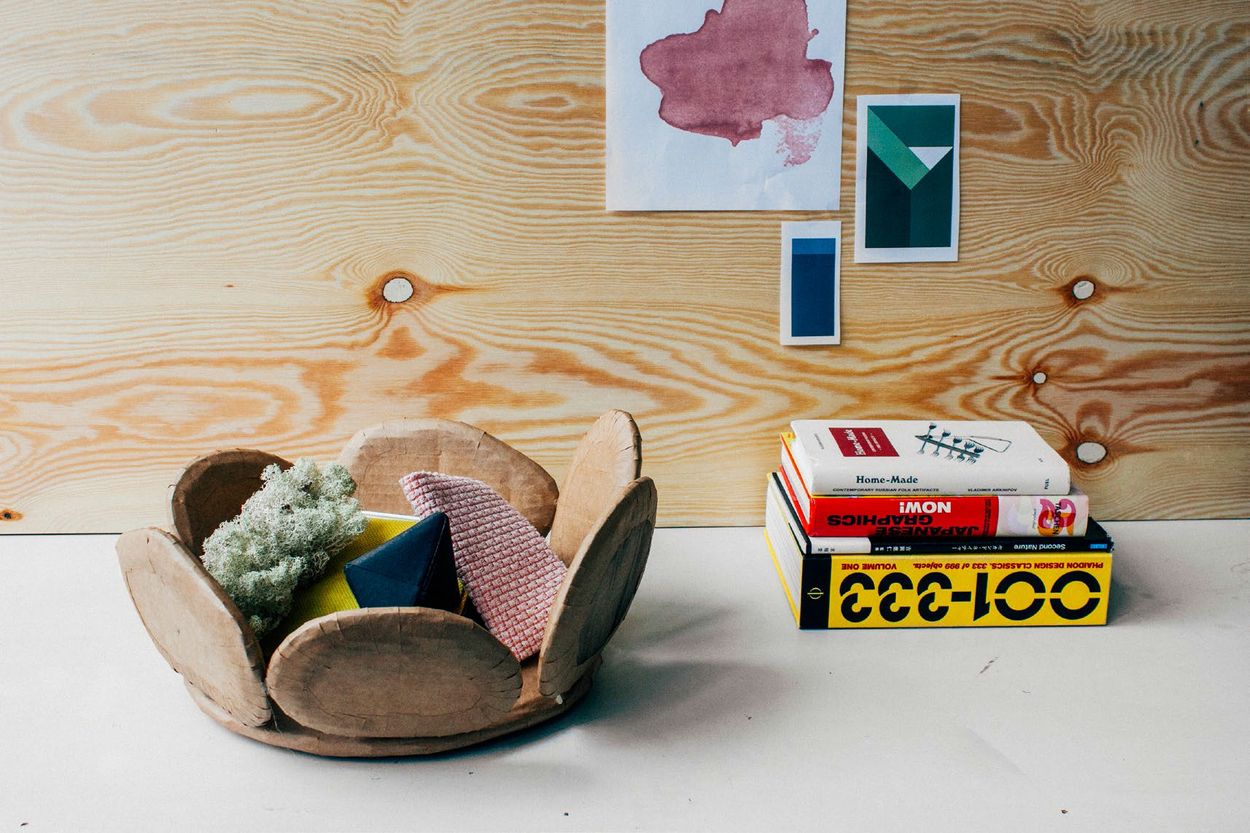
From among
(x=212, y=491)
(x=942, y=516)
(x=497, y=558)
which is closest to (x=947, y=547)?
(x=942, y=516)

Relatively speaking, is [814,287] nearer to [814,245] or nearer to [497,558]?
[814,245]

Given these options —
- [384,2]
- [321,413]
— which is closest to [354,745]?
[321,413]

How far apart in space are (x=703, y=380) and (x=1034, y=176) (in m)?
Result: 0.41

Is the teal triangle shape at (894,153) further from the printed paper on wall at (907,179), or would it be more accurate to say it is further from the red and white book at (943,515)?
the red and white book at (943,515)

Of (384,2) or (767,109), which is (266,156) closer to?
(384,2)

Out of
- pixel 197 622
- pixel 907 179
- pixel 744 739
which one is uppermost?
pixel 907 179

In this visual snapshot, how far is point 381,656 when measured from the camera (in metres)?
0.54

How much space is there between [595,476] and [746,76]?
0.45 m

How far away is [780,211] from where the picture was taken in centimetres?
95

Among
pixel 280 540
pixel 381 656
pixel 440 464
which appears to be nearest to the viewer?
pixel 381 656

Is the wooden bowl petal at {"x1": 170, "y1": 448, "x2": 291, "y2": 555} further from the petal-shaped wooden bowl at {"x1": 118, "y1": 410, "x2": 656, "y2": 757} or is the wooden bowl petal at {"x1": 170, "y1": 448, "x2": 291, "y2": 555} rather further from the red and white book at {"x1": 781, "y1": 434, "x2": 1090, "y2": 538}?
the red and white book at {"x1": 781, "y1": 434, "x2": 1090, "y2": 538}

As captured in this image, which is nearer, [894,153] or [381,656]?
[381,656]

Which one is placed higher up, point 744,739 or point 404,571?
point 404,571

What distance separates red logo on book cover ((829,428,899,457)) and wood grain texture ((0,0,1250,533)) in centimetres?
11
